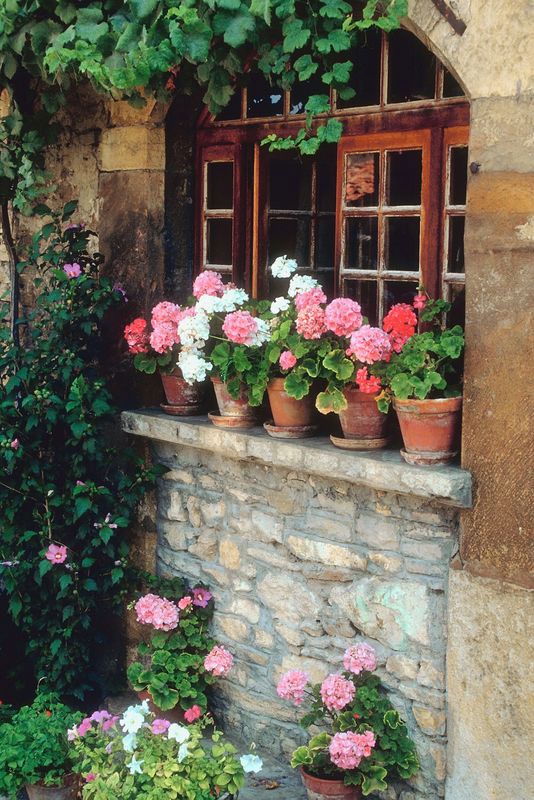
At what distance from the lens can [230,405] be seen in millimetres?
4492

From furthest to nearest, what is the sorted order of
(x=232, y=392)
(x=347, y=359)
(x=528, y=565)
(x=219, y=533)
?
(x=219, y=533), (x=232, y=392), (x=347, y=359), (x=528, y=565)

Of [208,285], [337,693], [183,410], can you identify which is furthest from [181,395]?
[337,693]

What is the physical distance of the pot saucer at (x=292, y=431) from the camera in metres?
4.25

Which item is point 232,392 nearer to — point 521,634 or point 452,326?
point 452,326

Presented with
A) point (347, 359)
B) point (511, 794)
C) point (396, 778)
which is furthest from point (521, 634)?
point (347, 359)

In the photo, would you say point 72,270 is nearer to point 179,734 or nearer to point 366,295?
point 366,295

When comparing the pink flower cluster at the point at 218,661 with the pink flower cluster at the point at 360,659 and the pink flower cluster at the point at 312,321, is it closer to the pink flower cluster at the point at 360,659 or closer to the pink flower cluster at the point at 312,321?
the pink flower cluster at the point at 360,659

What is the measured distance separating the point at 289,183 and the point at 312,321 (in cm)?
104

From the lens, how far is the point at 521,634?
3.61 metres

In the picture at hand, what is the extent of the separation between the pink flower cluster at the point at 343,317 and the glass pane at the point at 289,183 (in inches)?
37.5

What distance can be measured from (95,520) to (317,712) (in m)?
1.53

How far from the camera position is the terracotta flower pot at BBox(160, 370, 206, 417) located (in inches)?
189

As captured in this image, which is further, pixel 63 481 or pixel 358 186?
pixel 63 481

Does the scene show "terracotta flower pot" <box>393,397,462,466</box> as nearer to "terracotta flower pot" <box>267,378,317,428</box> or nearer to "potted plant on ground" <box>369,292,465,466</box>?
"potted plant on ground" <box>369,292,465,466</box>
